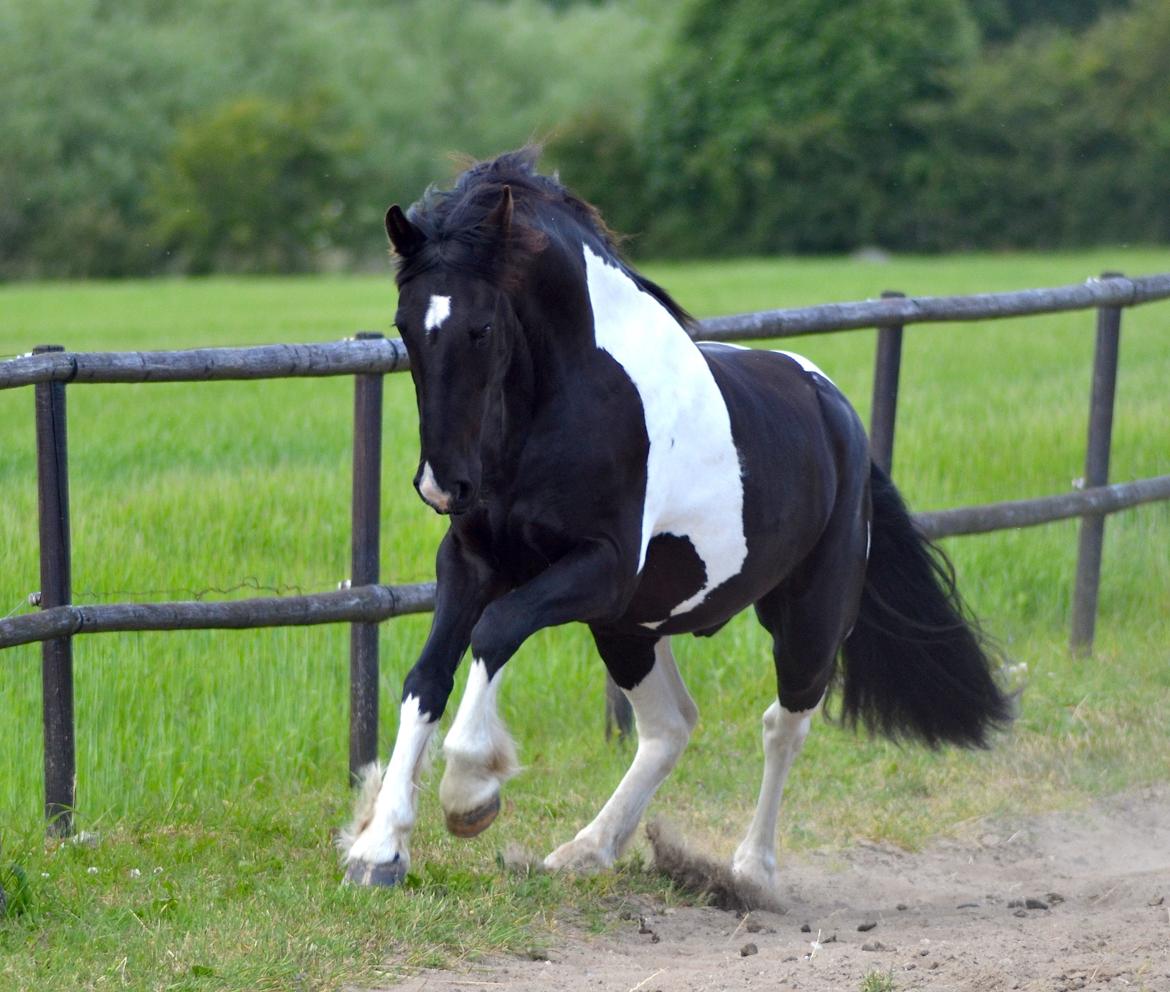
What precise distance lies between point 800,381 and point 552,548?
1266 millimetres

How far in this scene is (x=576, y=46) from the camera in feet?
184

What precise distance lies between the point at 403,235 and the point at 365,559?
6.43ft

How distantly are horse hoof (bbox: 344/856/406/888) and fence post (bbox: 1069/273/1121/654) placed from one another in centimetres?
416

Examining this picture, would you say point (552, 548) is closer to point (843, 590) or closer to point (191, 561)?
point (843, 590)

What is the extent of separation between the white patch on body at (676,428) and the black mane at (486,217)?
0.15 m

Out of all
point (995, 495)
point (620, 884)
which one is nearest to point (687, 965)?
point (620, 884)

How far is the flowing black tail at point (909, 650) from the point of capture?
5.16m

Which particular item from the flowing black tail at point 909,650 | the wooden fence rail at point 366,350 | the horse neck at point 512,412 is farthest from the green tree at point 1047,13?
the horse neck at point 512,412

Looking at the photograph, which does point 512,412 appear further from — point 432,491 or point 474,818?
point 474,818

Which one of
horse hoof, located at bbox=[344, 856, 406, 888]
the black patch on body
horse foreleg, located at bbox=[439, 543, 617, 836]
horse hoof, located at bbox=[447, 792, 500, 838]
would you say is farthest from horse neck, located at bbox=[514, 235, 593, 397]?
horse hoof, located at bbox=[344, 856, 406, 888]

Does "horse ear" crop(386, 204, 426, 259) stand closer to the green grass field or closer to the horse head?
the horse head

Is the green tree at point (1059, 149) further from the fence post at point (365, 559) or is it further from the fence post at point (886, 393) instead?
the fence post at point (365, 559)

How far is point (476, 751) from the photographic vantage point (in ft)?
12.1

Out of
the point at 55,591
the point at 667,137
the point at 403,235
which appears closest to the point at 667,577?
the point at 403,235
